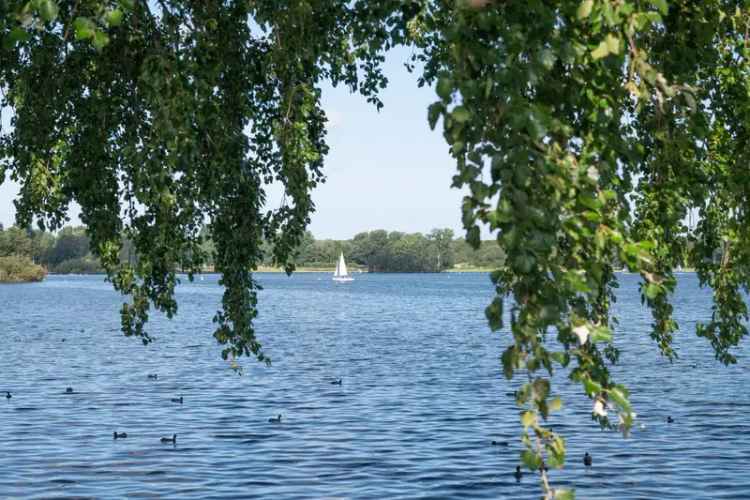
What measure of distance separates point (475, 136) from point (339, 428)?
21.1 metres

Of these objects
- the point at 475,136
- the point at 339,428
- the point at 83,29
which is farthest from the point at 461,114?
the point at 339,428

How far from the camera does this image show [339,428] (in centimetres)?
2473

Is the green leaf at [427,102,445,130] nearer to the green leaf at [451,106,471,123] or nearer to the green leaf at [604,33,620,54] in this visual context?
the green leaf at [451,106,471,123]

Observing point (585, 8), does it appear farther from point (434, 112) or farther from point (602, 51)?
point (434, 112)

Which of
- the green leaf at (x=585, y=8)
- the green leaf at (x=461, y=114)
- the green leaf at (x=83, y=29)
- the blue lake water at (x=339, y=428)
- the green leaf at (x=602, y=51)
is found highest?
the green leaf at (x=83, y=29)

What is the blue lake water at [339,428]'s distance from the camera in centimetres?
1836

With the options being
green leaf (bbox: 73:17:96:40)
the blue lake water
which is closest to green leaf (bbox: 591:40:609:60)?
green leaf (bbox: 73:17:96:40)

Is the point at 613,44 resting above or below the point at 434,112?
above

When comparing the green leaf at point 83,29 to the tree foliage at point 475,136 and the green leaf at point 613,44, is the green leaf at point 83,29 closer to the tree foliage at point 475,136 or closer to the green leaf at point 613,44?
the tree foliage at point 475,136

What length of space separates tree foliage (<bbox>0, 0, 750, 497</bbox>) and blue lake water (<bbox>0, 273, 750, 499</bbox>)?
868 cm

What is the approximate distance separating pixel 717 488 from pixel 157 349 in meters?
38.1

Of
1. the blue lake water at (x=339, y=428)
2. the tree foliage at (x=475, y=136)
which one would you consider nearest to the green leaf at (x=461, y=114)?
the tree foliage at (x=475, y=136)

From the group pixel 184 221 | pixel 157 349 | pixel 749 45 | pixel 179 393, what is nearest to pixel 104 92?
pixel 184 221

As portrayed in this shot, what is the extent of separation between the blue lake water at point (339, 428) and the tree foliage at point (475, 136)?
868cm
